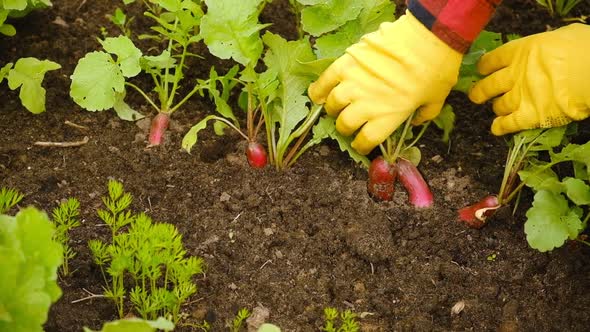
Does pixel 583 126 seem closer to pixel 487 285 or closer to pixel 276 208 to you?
pixel 487 285

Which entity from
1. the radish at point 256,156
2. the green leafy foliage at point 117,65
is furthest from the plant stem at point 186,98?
the radish at point 256,156

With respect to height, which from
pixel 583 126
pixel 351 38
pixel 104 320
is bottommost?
pixel 104 320

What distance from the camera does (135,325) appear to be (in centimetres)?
145

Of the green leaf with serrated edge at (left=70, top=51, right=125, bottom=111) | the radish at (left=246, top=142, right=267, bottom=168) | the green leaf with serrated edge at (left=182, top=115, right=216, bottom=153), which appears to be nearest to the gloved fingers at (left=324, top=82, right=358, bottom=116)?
the radish at (left=246, top=142, right=267, bottom=168)

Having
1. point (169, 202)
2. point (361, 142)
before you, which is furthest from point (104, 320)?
point (361, 142)

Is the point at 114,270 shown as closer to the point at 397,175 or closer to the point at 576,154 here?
the point at 397,175

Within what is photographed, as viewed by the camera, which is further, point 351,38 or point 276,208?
point 351,38

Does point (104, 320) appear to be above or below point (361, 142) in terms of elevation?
below

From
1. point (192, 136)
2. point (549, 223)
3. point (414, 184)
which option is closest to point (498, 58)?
point (414, 184)

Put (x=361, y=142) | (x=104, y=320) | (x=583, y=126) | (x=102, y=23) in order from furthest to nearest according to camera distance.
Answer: (x=102, y=23) < (x=583, y=126) < (x=361, y=142) < (x=104, y=320)

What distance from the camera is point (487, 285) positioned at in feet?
6.70

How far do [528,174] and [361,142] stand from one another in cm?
44

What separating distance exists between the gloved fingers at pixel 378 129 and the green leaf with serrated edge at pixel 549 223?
0.41 meters

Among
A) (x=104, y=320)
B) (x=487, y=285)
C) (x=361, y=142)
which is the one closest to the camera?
(x=104, y=320)
